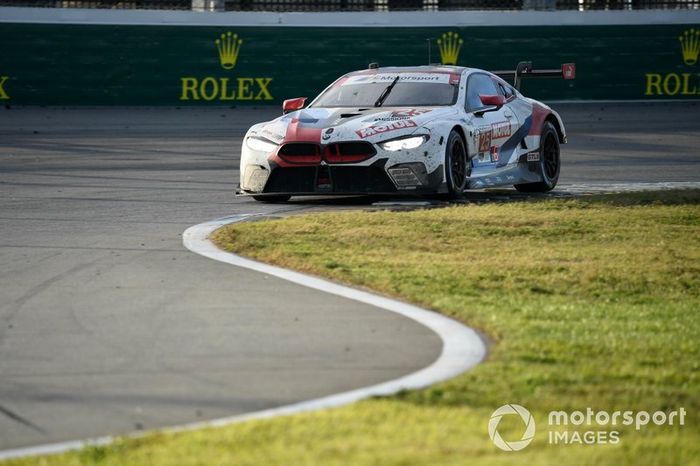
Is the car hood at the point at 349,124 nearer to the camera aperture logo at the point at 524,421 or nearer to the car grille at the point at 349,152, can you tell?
the car grille at the point at 349,152

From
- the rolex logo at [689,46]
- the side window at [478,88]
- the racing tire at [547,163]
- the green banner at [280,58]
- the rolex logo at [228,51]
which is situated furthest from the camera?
the rolex logo at [689,46]

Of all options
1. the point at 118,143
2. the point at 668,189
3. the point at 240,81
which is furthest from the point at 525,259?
the point at 240,81

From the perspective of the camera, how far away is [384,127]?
12.9m

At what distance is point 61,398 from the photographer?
5.54 m

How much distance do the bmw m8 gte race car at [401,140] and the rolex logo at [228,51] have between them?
14.8 m

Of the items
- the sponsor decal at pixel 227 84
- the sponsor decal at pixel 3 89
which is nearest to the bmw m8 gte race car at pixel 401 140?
the sponsor decal at pixel 227 84

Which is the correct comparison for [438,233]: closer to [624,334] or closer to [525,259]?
[525,259]

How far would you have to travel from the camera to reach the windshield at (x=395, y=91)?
13.8 meters

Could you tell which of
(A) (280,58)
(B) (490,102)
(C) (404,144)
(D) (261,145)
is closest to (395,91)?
(B) (490,102)

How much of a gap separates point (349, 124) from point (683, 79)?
1951 cm

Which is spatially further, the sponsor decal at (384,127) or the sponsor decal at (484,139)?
the sponsor decal at (484,139)

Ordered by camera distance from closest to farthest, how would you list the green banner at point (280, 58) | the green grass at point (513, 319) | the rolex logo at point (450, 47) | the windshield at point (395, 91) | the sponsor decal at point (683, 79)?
the green grass at point (513, 319), the windshield at point (395, 91), the green banner at point (280, 58), the rolex logo at point (450, 47), the sponsor decal at point (683, 79)

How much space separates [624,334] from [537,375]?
1.23 metres

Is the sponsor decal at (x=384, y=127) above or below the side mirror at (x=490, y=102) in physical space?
below
